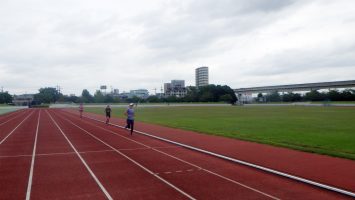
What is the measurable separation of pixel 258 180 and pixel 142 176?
2825mm

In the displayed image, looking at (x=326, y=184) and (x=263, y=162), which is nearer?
(x=326, y=184)

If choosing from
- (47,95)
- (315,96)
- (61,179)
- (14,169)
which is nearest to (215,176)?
(61,179)

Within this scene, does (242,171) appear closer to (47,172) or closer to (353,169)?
(353,169)

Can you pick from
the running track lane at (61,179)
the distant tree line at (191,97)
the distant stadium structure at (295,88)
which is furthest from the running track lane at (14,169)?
the distant tree line at (191,97)

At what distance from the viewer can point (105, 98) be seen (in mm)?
142500

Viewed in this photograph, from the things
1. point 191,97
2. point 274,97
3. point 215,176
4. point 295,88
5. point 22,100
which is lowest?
point 215,176

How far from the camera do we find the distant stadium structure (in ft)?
351

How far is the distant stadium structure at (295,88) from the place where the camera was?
351 feet

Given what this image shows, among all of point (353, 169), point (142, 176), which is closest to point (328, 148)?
point (353, 169)

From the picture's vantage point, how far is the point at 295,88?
125312mm

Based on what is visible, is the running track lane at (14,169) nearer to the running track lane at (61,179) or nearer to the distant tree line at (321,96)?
the running track lane at (61,179)

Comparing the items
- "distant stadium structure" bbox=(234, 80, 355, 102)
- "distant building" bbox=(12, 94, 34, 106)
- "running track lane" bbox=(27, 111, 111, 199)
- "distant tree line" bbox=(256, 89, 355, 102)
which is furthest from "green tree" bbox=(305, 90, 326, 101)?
"running track lane" bbox=(27, 111, 111, 199)

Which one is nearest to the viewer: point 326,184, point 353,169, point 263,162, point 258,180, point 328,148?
point 326,184

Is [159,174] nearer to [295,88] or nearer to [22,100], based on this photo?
[295,88]
